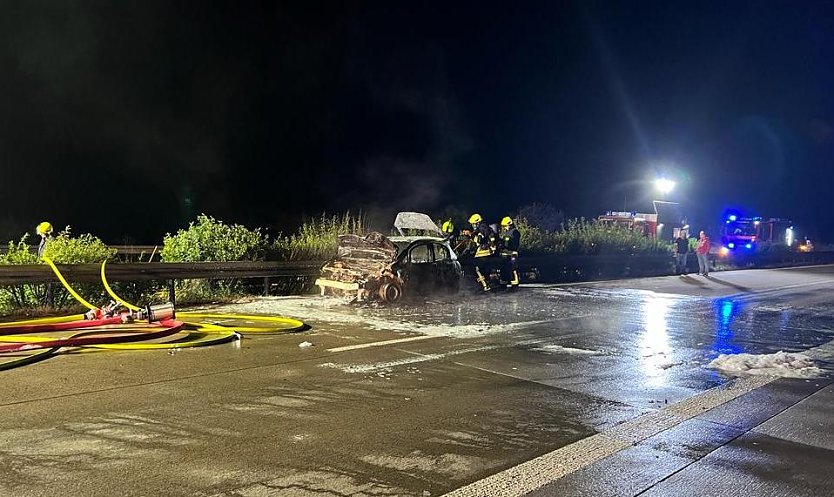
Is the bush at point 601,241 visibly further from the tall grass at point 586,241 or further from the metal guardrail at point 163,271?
the metal guardrail at point 163,271

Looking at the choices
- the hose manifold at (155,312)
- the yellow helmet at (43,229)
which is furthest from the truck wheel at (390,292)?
the yellow helmet at (43,229)

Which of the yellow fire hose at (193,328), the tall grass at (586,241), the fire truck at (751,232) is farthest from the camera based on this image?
the fire truck at (751,232)

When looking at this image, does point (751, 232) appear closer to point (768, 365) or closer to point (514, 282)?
point (514, 282)

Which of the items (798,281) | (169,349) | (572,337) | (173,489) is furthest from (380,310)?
(798,281)

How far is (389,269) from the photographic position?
12.7 metres

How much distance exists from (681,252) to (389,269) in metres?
15.6

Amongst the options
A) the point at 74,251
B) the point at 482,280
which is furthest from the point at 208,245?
the point at 482,280

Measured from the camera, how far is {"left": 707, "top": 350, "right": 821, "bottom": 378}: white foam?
7355 mm

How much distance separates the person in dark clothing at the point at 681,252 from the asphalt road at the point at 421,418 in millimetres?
15049

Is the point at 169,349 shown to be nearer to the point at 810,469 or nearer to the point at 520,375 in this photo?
the point at 520,375

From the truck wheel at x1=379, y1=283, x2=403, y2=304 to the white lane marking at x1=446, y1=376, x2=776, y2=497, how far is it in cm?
707

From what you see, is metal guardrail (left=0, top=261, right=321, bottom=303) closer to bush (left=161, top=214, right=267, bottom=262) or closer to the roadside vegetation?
the roadside vegetation

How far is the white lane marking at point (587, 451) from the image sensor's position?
3891 millimetres

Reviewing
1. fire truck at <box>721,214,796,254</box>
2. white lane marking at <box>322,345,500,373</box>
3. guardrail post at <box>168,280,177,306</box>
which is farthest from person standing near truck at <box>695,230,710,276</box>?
guardrail post at <box>168,280,177,306</box>
